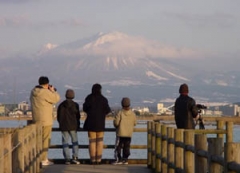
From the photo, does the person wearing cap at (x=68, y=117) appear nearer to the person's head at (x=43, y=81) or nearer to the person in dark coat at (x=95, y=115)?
the person in dark coat at (x=95, y=115)

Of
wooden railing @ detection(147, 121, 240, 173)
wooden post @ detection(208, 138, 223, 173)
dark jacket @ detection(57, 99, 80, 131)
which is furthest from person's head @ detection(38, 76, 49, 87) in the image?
wooden post @ detection(208, 138, 223, 173)

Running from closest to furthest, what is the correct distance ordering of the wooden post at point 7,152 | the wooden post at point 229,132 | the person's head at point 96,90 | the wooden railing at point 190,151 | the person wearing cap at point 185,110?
the wooden railing at point 190,151 → the wooden post at point 7,152 → the person wearing cap at point 185,110 → the wooden post at point 229,132 → the person's head at point 96,90

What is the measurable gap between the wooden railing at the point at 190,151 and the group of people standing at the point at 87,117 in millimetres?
590

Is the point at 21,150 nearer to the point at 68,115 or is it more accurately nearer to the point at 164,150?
the point at 164,150

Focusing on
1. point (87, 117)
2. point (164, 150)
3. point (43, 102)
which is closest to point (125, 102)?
point (87, 117)

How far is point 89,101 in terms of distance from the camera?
18750mm

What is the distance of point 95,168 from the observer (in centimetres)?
1862

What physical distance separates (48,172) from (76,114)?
1.80 m

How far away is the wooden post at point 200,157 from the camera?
36.1 ft

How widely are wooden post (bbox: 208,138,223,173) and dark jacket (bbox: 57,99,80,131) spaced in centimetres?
910

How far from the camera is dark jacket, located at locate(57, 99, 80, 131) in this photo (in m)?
19.1

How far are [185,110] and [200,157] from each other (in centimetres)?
582

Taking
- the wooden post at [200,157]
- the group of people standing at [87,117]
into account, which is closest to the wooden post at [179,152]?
the wooden post at [200,157]

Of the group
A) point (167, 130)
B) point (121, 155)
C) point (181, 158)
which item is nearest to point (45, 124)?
point (121, 155)
